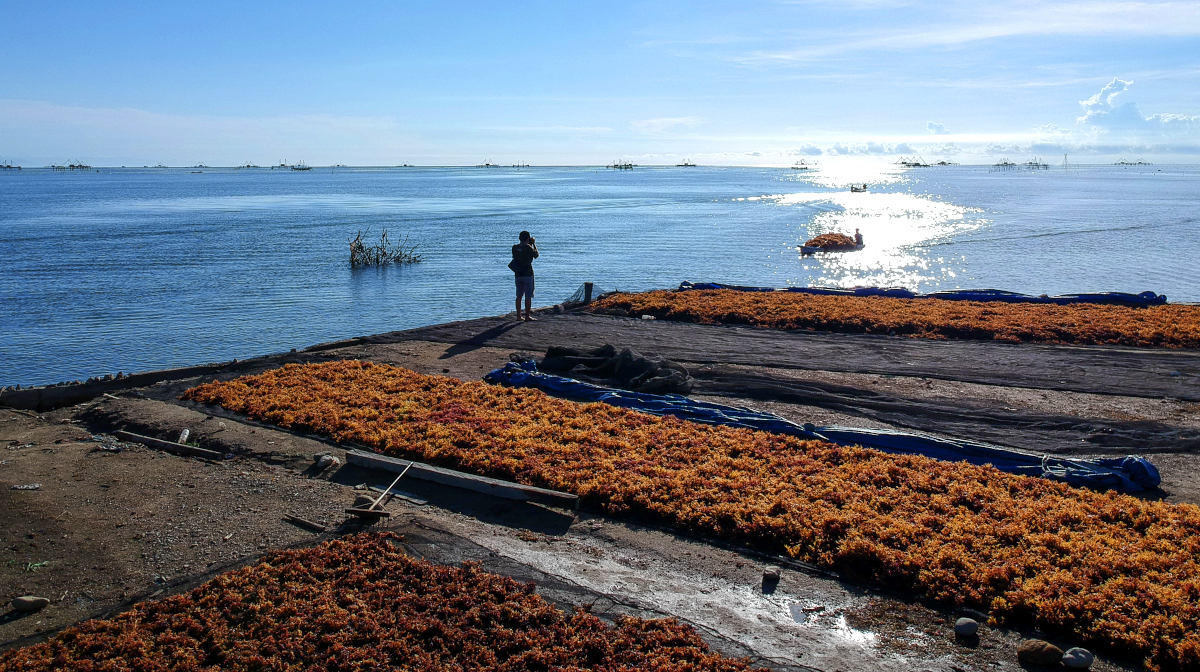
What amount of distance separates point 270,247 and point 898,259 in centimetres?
4022

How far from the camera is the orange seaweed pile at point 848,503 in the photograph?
6.29 meters

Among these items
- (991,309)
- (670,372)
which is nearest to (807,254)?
(991,309)

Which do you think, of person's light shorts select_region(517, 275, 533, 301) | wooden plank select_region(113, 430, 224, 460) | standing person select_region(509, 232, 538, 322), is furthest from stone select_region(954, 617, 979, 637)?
person's light shorts select_region(517, 275, 533, 301)

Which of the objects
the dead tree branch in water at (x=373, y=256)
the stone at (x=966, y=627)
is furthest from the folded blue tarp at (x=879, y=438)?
the dead tree branch in water at (x=373, y=256)

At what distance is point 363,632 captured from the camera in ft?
20.0

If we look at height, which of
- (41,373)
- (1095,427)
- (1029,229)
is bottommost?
(41,373)

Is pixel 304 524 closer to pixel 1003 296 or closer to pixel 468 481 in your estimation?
pixel 468 481

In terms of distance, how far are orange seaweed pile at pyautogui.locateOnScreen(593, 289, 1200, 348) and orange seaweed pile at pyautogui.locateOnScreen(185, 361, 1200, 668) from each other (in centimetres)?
779

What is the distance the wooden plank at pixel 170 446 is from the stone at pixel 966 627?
29.5 ft

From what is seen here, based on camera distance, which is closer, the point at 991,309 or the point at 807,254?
the point at 991,309

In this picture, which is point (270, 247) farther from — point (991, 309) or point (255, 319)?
point (991, 309)

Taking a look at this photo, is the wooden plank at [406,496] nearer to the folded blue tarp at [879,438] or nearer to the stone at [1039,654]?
the folded blue tarp at [879,438]

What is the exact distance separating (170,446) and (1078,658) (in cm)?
1073

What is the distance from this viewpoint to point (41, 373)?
19.7 m
